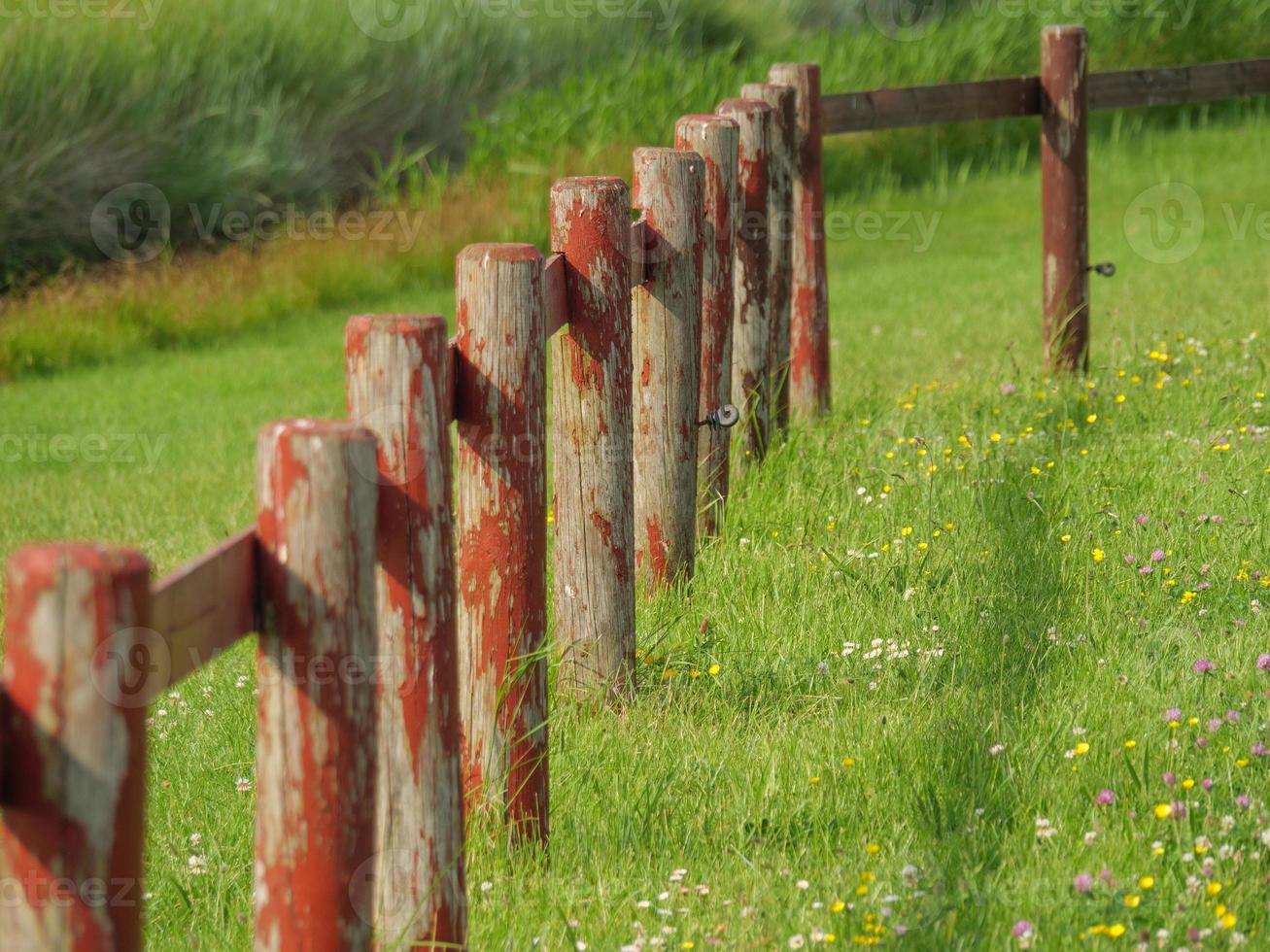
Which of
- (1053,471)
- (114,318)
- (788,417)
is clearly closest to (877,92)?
(788,417)

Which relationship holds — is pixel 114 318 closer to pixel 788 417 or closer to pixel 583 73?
pixel 583 73

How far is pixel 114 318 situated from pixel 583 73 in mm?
6072

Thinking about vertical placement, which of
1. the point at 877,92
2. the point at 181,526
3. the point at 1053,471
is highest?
the point at 877,92

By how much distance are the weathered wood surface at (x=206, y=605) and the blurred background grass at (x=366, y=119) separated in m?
9.83

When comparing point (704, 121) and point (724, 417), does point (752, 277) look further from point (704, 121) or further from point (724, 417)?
point (724, 417)

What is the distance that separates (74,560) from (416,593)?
→ 2.87ft

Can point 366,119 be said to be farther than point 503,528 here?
Yes

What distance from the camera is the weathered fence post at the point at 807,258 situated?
6.58 meters

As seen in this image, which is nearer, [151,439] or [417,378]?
[417,378]

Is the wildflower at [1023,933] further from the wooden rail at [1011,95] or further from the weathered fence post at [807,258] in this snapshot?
the wooden rail at [1011,95]

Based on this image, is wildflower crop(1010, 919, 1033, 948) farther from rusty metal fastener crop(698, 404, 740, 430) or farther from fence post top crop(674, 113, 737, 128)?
fence post top crop(674, 113, 737, 128)

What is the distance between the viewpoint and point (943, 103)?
725cm

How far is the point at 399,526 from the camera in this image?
248 centimetres

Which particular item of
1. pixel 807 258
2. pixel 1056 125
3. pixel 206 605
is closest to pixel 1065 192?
pixel 1056 125
